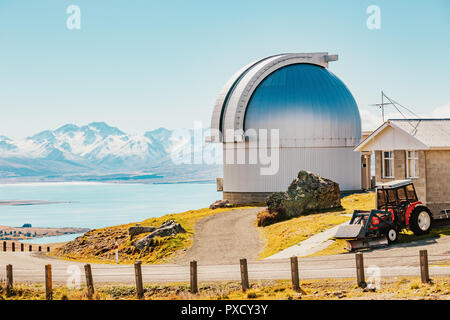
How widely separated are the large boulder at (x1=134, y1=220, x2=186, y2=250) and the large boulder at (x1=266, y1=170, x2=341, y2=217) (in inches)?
288

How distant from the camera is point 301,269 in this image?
72.3 feet

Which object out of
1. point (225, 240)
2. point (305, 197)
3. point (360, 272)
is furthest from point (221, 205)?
point (360, 272)

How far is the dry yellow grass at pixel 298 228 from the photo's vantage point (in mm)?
32188

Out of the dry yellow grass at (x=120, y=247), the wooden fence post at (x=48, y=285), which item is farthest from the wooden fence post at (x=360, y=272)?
the dry yellow grass at (x=120, y=247)

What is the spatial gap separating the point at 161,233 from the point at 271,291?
18571 millimetres

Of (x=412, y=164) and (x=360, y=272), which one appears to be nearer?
(x=360, y=272)

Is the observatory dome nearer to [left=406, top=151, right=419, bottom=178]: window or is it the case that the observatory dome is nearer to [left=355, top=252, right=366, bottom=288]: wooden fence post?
[left=406, top=151, right=419, bottom=178]: window

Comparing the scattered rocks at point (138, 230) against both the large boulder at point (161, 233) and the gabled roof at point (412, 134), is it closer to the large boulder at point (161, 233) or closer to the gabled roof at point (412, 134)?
the large boulder at point (161, 233)

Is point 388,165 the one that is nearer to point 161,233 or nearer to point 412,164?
point 412,164

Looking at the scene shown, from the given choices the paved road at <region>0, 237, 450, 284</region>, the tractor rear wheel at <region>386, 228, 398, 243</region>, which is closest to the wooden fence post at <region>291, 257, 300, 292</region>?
the paved road at <region>0, 237, 450, 284</region>

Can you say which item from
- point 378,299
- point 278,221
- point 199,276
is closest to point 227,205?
point 278,221

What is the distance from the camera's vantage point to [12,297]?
2073 centimetres

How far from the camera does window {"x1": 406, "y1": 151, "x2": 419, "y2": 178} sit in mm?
32700
